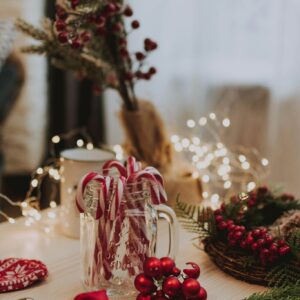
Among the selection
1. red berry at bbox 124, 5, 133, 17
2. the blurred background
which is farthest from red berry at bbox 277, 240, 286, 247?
the blurred background

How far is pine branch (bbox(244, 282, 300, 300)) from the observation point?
769mm

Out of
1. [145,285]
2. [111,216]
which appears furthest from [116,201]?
[145,285]

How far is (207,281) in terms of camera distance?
2.93 feet

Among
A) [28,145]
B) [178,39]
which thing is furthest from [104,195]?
[28,145]

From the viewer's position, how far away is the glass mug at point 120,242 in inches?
32.8

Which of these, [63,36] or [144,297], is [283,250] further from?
[63,36]

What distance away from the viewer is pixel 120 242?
0.84m

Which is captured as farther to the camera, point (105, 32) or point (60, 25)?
point (105, 32)

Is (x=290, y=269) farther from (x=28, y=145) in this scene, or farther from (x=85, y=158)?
(x=28, y=145)

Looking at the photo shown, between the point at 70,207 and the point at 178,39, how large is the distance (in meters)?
1.30

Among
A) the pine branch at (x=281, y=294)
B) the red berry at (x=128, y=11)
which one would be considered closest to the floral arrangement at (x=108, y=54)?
the red berry at (x=128, y=11)

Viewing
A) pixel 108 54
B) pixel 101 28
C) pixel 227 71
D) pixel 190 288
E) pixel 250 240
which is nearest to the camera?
pixel 190 288

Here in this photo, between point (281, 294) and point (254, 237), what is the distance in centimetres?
11

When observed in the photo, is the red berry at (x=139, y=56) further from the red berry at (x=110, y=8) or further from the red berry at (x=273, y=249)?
the red berry at (x=273, y=249)
